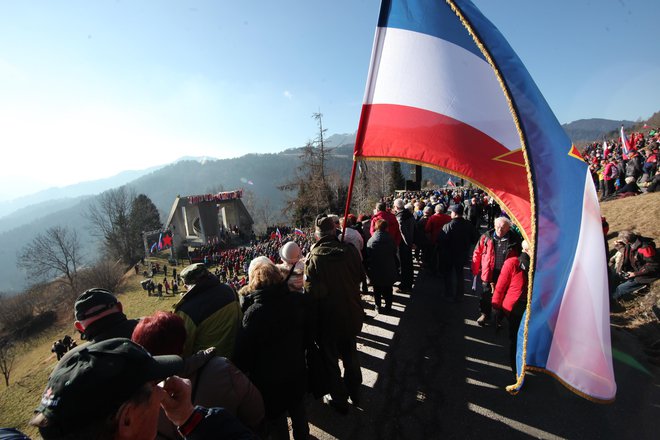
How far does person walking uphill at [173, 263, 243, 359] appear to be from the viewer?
2486 millimetres

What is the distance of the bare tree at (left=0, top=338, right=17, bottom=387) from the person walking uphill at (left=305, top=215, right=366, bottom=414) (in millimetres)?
32425

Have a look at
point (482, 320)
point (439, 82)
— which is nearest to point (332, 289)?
point (439, 82)

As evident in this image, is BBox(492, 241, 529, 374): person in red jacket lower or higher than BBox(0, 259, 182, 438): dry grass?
higher

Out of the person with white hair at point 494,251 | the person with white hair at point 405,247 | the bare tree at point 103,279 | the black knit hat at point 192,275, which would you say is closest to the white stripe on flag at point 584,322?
the person with white hair at point 494,251

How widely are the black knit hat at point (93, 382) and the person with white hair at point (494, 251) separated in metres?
4.67

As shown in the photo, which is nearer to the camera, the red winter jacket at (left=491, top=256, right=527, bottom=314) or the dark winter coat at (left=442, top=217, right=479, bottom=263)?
the red winter jacket at (left=491, top=256, right=527, bottom=314)

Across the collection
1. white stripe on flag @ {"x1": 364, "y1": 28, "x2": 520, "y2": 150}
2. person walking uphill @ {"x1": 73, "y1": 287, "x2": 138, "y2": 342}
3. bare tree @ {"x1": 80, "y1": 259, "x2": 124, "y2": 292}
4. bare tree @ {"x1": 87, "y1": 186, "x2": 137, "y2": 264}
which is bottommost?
bare tree @ {"x1": 80, "y1": 259, "x2": 124, "y2": 292}

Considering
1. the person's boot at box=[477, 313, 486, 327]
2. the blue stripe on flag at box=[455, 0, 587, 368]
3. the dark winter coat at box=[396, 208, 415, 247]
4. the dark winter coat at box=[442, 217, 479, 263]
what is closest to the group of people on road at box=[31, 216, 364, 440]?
the blue stripe on flag at box=[455, 0, 587, 368]

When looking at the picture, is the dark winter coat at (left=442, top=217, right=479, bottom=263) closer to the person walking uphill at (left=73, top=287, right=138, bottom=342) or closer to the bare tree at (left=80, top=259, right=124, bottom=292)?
the person walking uphill at (left=73, top=287, right=138, bottom=342)

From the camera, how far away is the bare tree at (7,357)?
23117mm

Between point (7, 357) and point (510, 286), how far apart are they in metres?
40.3

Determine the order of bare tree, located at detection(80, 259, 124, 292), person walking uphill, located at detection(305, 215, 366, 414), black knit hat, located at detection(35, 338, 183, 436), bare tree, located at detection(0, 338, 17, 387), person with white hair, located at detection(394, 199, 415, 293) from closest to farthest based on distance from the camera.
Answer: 1. black knit hat, located at detection(35, 338, 183, 436)
2. person walking uphill, located at detection(305, 215, 366, 414)
3. person with white hair, located at detection(394, 199, 415, 293)
4. bare tree, located at detection(0, 338, 17, 387)
5. bare tree, located at detection(80, 259, 124, 292)

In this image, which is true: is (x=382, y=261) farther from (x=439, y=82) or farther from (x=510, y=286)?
(x=439, y=82)

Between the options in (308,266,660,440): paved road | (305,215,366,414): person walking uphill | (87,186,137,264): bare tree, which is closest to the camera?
(308,266,660,440): paved road
